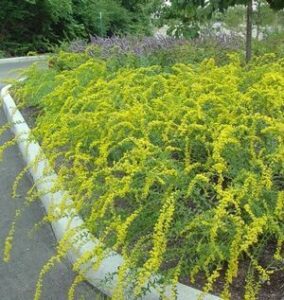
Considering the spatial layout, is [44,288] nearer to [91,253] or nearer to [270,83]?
[91,253]

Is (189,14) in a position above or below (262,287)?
below

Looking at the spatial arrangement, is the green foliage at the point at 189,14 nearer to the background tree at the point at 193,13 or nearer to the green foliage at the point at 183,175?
the background tree at the point at 193,13

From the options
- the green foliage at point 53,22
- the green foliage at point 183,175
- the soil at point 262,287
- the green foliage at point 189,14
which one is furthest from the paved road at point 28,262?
the green foliage at point 53,22

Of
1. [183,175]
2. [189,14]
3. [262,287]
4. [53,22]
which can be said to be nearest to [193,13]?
[189,14]

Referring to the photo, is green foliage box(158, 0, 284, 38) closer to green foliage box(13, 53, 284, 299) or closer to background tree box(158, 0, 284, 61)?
background tree box(158, 0, 284, 61)

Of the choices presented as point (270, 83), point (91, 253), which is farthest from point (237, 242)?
point (270, 83)

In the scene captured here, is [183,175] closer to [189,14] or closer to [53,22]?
[189,14]

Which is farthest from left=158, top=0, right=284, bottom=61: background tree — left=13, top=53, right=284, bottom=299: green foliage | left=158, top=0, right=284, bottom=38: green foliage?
left=13, top=53, right=284, bottom=299: green foliage

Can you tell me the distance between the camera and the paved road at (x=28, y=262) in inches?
128

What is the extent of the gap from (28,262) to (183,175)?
1162mm

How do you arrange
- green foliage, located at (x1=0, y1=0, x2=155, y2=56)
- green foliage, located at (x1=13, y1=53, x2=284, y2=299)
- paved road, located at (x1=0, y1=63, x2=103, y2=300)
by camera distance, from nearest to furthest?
green foliage, located at (x1=13, y1=53, x2=284, y2=299) → paved road, located at (x1=0, y1=63, x2=103, y2=300) → green foliage, located at (x1=0, y1=0, x2=155, y2=56)

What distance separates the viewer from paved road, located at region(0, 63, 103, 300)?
10.7 ft

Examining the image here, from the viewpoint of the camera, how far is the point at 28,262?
3619mm

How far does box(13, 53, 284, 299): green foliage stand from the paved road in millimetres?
331
